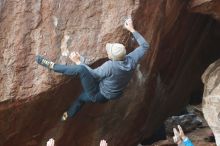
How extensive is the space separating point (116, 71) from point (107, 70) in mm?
171

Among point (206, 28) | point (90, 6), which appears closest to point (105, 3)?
point (90, 6)

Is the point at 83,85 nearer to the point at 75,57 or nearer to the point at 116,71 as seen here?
the point at 75,57

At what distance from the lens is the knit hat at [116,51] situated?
29.7 feet

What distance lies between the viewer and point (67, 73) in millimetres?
A: 9070

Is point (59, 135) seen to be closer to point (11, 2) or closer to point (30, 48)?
point (30, 48)

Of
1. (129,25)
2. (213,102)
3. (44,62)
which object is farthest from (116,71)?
(213,102)

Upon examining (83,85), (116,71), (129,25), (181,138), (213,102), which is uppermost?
(129,25)

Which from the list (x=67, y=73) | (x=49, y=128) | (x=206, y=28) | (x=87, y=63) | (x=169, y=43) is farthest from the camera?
(x=206, y=28)

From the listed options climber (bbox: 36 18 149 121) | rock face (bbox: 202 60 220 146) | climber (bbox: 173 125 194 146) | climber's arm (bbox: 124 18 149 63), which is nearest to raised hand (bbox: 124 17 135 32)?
climber (bbox: 36 18 149 121)

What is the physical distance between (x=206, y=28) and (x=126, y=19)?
5601mm

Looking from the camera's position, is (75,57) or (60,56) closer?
(75,57)

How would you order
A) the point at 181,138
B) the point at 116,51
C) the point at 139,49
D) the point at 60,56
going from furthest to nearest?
1. the point at 60,56
2. the point at 139,49
3. the point at 116,51
4. the point at 181,138

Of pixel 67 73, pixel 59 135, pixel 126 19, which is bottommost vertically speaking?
pixel 59 135

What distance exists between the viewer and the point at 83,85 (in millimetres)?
9359
